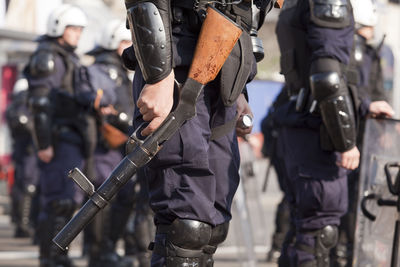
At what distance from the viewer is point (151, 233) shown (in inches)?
296

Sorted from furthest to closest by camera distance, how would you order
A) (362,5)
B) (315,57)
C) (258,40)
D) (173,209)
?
1. (362,5)
2. (315,57)
3. (258,40)
4. (173,209)

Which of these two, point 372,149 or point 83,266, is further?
point 83,266

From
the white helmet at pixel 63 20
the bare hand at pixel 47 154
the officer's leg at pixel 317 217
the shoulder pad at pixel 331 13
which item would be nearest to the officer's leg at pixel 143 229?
the bare hand at pixel 47 154

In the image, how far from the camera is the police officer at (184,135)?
12.3 feet

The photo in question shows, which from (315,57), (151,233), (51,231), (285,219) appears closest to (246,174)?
(285,219)

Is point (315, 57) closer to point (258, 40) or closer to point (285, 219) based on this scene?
point (258, 40)

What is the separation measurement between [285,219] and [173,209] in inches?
203

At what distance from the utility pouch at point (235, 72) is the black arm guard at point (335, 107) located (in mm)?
1177

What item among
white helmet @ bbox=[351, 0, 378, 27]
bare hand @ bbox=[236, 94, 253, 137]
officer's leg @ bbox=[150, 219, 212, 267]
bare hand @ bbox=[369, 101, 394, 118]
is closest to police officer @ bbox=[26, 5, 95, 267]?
white helmet @ bbox=[351, 0, 378, 27]

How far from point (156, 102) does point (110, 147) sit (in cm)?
396

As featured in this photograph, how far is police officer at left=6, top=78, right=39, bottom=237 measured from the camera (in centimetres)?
1109

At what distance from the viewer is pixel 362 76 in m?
6.65

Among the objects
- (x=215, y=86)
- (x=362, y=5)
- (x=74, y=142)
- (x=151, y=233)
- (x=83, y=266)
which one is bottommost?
(x=83, y=266)

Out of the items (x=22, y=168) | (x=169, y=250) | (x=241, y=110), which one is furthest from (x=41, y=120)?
(x=22, y=168)
